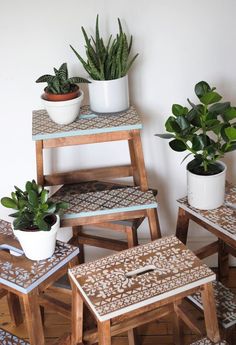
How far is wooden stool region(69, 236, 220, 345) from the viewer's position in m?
1.36

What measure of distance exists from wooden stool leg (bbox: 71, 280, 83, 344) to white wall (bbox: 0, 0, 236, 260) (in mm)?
727

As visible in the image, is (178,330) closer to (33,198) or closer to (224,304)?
(224,304)

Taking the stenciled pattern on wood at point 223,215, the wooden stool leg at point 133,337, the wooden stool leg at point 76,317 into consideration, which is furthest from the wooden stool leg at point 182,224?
the wooden stool leg at point 76,317

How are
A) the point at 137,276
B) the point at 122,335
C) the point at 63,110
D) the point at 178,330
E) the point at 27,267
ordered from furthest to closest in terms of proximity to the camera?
the point at 122,335
the point at 178,330
the point at 63,110
the point at 27,267
the point at 137,276

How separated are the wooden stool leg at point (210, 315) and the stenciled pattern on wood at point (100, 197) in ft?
1.30

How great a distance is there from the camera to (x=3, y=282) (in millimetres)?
1517

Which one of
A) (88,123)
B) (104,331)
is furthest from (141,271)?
(88,123)

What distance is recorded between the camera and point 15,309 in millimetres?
2033

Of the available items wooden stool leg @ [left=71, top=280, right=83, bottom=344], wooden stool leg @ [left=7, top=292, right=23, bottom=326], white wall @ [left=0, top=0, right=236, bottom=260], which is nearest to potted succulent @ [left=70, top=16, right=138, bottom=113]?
white wall @ [left=0, top=0, right=236, bottom=260]

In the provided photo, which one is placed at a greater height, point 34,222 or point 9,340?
point 34,222

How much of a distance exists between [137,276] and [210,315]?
260 mm

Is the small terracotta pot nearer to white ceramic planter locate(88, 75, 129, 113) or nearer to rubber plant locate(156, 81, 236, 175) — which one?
white ceramic planter locate(88, 75, 129, 113)

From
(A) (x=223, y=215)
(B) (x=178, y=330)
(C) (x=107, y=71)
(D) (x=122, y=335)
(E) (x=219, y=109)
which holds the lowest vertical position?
(D) (x=122, y=335)

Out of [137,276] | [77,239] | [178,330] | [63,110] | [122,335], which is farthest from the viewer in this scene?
[77,239]
